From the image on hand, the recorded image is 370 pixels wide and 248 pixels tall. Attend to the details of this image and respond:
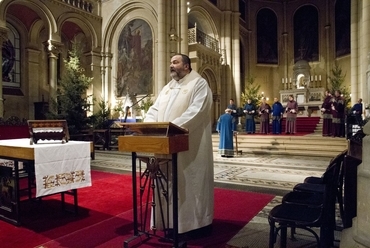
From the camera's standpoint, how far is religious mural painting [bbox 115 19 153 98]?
15367 mm

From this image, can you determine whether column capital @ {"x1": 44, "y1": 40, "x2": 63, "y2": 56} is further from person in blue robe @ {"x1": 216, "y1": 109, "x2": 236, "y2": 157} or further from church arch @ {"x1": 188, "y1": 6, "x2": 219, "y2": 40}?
person in blue robe @ {"x1": 216, "y1": 109, "x2": 236, "y2": 157}

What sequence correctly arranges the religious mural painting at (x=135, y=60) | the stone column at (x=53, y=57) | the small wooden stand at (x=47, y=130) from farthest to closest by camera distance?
the religious mural painting at (x=135, y=60) → the stone column at (x=53, y=57) → the small wooden stand at (x=47, y=130)

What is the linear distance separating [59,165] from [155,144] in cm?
175

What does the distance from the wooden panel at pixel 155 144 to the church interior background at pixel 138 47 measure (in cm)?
1075

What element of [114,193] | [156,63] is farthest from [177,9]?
[114,193]

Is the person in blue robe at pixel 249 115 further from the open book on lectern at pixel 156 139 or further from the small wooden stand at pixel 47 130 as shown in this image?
the open book on lectern at pixel 156 139

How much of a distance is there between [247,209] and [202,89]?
1.96 metres

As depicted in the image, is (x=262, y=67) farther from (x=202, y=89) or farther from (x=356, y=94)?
(x=202, y=89)

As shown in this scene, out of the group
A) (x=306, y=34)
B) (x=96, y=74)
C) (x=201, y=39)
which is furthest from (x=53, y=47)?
(x=306, y=34)

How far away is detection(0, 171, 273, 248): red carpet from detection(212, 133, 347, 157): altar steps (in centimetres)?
583

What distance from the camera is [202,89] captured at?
9.80 ft

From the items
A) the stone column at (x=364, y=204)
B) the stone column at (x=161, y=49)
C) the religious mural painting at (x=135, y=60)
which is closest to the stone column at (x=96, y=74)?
the religious mural painting at (x=135, y=60)

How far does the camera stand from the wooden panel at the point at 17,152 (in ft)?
10.9

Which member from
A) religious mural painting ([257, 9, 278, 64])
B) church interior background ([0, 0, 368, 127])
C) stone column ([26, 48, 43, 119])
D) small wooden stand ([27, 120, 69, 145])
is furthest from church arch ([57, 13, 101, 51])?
religious mural painting ([257, 9, 278, 64])
